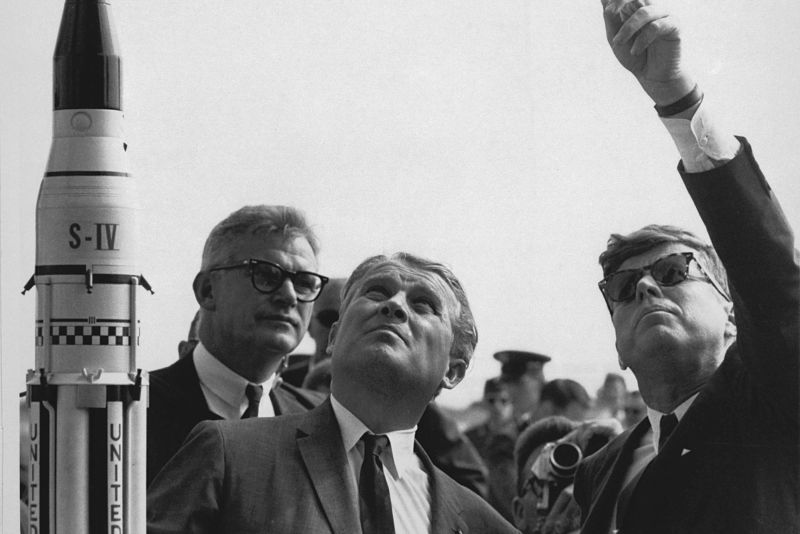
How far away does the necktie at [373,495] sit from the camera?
7.82m

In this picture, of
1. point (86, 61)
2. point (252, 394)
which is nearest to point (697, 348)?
point (252, 394)

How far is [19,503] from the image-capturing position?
851 centimetres

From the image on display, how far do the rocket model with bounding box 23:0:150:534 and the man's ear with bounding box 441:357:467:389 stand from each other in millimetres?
1399

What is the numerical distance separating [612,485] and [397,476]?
107cm

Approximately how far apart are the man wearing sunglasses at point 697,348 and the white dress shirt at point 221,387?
1690 mm

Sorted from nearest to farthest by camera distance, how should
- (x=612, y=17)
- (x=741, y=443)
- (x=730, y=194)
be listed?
(x=730, y=194), (x=612, y=17), (x=741, y=443)

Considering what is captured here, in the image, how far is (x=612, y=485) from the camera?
27.1ft

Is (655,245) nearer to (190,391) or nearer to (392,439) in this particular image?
(392,439)

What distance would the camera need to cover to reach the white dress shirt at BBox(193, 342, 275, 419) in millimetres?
8211

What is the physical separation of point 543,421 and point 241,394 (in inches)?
67.0

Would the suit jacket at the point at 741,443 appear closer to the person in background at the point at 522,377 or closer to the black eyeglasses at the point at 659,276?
the black eyeglasses at the point at 659,276

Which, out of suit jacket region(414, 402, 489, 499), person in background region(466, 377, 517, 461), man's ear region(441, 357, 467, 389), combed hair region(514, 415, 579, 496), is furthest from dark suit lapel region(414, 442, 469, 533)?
combed hair region(514, 415, 579, 496)

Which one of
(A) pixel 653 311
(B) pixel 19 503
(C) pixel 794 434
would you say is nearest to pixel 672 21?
(A) pixel 653 311

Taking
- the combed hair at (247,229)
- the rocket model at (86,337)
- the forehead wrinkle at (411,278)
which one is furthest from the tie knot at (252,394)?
the forehead wrinkle at (411,278)
